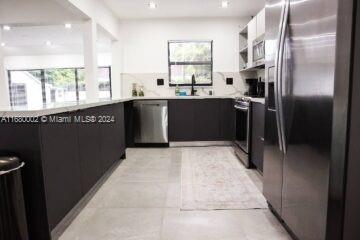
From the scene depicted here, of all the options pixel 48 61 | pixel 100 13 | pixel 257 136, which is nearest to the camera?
pixel 257 136

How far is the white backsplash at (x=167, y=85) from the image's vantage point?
538 cm

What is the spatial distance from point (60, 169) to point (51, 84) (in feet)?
26.2

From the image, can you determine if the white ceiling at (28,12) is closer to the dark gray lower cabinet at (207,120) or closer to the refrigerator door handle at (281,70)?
the dark gray lower cabinet at (207,120)

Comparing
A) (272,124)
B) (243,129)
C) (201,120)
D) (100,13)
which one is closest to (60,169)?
(272,124)

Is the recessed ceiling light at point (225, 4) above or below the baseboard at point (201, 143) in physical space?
above

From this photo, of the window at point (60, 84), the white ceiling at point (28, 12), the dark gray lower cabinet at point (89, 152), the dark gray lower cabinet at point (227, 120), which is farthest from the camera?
the window at point (60, 84)

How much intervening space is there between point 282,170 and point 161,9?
3769 millimetres

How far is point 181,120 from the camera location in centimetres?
487

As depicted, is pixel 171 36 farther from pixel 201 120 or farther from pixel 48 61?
pixel 48 61

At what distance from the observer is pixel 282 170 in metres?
1.90

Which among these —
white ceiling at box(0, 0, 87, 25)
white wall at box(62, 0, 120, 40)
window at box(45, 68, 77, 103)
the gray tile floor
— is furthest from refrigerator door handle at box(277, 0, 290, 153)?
window at box(45, 68, 77, 103)

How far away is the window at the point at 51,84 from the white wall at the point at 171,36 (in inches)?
146

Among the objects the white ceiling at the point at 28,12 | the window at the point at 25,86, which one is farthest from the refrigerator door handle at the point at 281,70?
the window at the point at 25,86

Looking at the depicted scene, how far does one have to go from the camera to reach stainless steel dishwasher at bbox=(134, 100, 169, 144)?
191 inches
